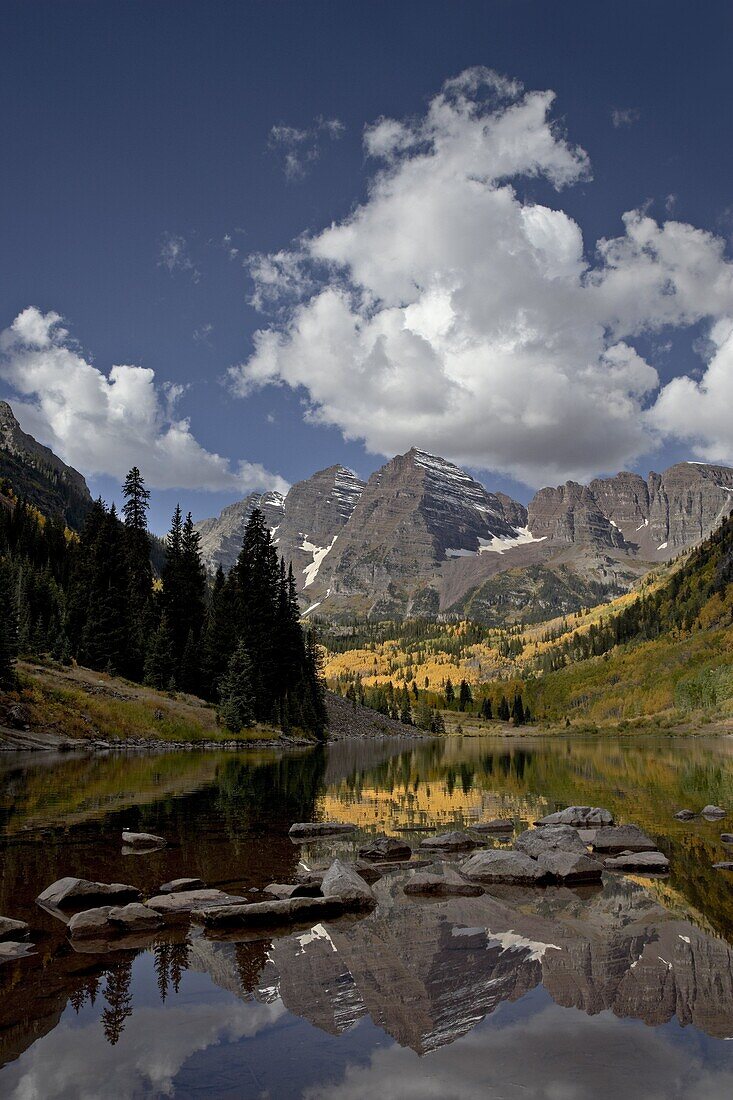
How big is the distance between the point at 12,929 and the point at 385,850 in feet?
42.7

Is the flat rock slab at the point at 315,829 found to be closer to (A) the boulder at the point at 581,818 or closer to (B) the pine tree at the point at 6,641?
(A) the boulder at the point at 581,818

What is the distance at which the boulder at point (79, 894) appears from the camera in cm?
1612

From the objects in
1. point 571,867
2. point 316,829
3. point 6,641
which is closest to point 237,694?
point 6,641

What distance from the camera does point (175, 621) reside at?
4368 inches

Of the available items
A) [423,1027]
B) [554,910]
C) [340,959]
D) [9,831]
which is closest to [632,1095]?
[423,1027]

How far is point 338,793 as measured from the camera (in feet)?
150

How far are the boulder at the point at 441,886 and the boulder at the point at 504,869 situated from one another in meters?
1.06

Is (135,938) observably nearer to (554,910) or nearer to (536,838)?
(554,910)

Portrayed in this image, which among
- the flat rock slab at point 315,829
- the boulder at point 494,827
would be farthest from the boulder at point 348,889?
the boulder at point 494,827

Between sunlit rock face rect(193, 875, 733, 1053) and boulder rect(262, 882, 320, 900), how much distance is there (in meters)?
1.69

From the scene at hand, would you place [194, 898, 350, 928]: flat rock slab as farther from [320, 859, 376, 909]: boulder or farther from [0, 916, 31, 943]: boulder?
[0, 916, 31, 943]: boulder

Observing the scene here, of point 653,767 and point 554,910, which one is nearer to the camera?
point 554,910

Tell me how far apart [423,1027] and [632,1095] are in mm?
3070

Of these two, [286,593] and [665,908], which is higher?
[286,593]
